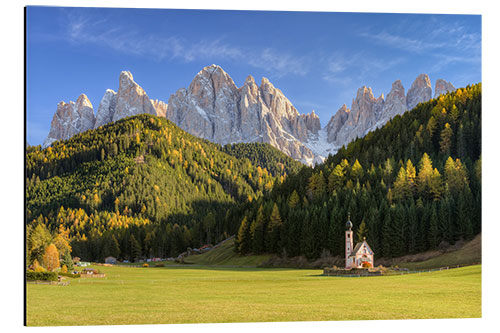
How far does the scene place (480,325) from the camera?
62.6ft

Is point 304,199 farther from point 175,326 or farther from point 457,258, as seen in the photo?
point 175,326

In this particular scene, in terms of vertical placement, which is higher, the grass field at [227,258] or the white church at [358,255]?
the white church at [358,255]

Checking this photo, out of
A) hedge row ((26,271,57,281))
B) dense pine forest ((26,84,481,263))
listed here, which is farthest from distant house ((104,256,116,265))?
hedge row ((26,271,57,281))

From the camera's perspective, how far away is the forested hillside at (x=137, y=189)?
39.6 metres

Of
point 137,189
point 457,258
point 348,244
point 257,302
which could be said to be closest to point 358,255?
point 348,244

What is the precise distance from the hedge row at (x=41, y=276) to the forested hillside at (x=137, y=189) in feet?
3.25

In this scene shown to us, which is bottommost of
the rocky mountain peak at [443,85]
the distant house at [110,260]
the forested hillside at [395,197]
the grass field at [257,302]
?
the distant house at [110,260]

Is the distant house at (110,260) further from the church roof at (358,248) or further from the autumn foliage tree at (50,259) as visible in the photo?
the church roof at (358,248)

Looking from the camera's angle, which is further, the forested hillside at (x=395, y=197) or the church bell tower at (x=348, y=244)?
the forested hillside at (x=395, y=197)

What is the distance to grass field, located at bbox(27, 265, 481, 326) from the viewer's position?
18.3 m

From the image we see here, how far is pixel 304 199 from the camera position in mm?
42906

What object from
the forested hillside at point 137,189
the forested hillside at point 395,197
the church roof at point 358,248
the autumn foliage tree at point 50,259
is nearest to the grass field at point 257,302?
the autumn foliage tree at point 50,259
